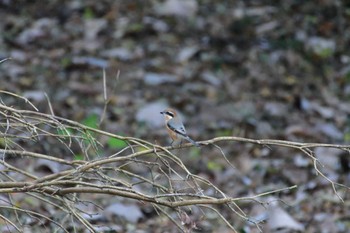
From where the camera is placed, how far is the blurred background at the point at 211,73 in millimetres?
7754

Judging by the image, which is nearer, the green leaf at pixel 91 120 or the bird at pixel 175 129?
the bird at pixel 175 129

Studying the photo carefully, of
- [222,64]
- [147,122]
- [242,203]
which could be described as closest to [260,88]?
[222,64]

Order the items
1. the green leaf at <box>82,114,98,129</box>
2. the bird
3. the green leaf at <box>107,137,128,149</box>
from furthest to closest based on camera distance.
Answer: the green leaf at <box>82,114,98,129</box>
the green leaf at <box>107,137,128,149</box>
the bird

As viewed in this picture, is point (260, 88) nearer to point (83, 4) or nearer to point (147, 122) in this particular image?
point (147, 122)

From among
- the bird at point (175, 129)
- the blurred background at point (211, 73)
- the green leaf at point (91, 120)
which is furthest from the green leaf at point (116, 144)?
the bird at point (175, 129)

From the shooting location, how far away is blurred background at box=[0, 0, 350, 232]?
775 centimetres

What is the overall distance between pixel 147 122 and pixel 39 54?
1942 mm

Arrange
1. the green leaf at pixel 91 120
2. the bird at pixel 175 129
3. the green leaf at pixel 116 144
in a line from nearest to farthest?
the bird at pixel 175 129 < the green leaf at pixel 116 144 < the green leaf at pixel 91 120

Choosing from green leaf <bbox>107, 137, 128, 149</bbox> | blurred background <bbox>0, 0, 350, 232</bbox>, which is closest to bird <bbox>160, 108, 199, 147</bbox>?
blurred background <bbox>0, 0, 350, 232</bbox>

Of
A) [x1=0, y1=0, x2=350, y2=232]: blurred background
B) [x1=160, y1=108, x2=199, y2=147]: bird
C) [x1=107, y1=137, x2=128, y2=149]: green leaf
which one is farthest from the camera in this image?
[x1=0, y1=0, x2=350, y2=232]: blurred background

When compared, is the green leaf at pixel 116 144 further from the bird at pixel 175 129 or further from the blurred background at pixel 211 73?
the bird at pixel 175 129

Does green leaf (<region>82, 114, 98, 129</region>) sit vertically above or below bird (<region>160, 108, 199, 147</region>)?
below

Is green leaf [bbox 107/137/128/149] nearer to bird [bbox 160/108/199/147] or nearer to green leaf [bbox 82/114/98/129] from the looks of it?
green leaf [bbox 82/114/98/129]

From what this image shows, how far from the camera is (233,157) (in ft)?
26.1
